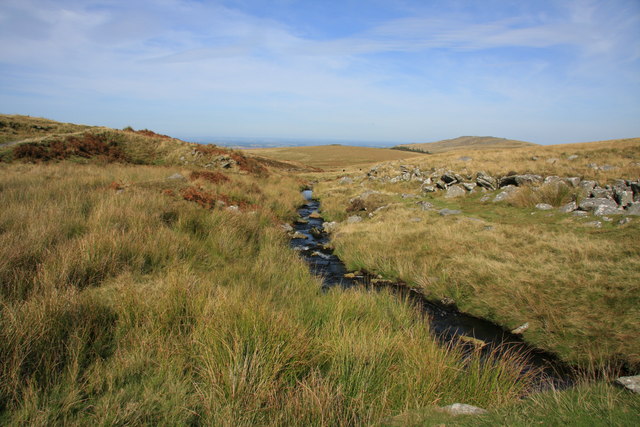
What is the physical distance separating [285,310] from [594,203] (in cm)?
1132

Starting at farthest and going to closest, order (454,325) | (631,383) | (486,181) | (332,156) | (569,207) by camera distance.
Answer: (332,156)
(486,181)
(569,207)
(454,325)
(631,383)

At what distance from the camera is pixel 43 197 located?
8242 millimetres

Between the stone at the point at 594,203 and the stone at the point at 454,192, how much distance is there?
5.58 metres

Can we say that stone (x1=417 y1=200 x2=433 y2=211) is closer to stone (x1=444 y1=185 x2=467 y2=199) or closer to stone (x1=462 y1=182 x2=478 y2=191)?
stone (x1=444 y1=185 x2=467 y2=199)

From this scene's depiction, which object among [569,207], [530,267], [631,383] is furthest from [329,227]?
[631,383]

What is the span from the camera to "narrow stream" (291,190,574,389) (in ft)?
15.8

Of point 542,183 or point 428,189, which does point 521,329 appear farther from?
point 428,189

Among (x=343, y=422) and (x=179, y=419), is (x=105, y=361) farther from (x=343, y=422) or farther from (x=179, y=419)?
(x=343, y=422)

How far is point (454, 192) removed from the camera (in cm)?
1595

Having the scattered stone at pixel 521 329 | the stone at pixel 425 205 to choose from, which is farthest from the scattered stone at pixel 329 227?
the scattered stone at pixel 521 329

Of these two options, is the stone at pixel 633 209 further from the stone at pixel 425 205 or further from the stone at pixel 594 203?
the stone at pixel 425 205

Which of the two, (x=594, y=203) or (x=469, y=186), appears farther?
(x=469, y=186)

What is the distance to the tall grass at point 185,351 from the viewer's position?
2537 millimetres

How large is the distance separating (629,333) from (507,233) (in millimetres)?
4839
